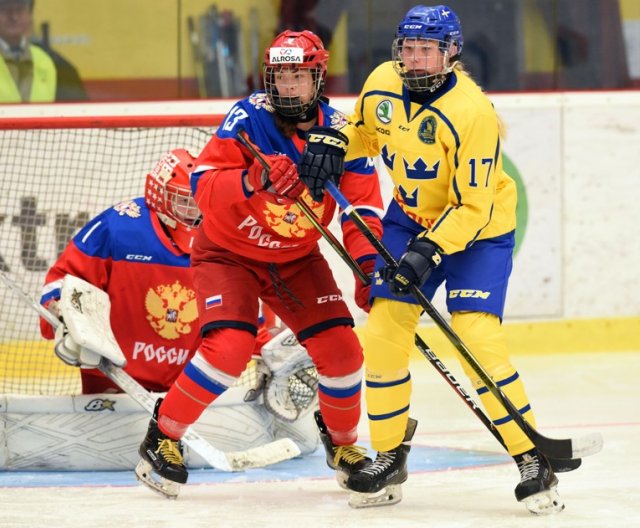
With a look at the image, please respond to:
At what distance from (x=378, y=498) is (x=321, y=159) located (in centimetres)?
85

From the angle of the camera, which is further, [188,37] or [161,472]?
[188,37]

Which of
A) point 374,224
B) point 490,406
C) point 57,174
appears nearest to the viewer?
point 490,406

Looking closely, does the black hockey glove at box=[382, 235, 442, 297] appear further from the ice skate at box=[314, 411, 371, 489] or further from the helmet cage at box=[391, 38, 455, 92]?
the ice skate at box=[314, 411, 371, 489]

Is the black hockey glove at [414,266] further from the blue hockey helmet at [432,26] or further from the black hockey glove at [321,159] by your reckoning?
the blue hockey helmet at [432,26]

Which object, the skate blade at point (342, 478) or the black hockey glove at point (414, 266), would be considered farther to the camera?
the skate blade at point (342, 478)

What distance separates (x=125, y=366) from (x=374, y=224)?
0.98 m

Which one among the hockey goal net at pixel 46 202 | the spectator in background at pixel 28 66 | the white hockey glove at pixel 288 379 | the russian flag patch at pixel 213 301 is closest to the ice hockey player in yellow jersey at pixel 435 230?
the russian flag patch at pixel 213 301

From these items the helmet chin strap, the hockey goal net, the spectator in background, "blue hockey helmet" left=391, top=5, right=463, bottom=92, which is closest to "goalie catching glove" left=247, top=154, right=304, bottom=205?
the helmet chin strap

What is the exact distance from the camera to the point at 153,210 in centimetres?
429

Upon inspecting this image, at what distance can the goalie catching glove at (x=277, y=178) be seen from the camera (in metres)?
3.50

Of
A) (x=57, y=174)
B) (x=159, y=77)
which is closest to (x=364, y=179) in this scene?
(x=57, y=174)

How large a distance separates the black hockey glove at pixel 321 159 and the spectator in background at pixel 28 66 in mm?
2524

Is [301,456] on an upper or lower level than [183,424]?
lower

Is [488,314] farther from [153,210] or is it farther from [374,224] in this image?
[153,210]
